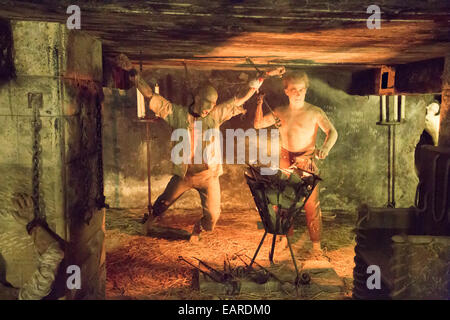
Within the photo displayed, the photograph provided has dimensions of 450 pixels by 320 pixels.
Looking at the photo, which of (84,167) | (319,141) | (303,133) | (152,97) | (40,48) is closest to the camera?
(40,48)

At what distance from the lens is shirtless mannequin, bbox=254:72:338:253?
6.57 metres

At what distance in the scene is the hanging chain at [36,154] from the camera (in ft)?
12.1

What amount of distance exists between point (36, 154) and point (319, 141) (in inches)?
269

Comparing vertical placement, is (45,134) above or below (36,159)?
above

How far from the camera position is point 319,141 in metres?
9.23

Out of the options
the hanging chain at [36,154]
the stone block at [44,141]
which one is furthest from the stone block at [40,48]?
the stone block at [44,141]

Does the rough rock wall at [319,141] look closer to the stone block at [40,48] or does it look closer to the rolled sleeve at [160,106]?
the rolled sleeve at [160,106]

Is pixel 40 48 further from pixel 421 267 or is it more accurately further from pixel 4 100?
pixel 421 267

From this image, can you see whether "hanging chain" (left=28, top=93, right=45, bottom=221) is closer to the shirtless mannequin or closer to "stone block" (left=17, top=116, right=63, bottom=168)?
"stone block" (left=17, top=116, right=63, bottom=168)

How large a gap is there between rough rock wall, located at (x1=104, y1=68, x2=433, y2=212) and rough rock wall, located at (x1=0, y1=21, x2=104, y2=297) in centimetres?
496

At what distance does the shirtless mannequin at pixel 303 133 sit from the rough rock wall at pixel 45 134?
11.9 ft

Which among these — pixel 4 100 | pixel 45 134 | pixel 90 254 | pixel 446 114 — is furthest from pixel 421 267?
pixel 4 100

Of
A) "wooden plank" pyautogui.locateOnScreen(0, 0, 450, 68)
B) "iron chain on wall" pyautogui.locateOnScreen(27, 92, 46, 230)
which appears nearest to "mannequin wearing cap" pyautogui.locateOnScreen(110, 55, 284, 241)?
"wooden plank" pyautogui.locateOnScreen(0, 0, 450, 68)

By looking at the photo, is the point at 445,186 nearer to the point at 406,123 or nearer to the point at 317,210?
the point at 317,210
